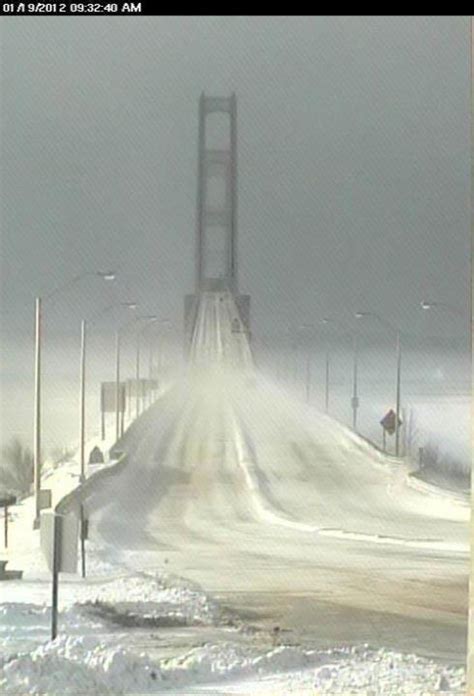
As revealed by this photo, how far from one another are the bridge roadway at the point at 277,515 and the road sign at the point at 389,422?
22 centimetres

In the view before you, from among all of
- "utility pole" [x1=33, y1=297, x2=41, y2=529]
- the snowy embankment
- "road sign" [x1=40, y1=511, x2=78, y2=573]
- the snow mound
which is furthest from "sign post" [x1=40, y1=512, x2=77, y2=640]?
"utility pole" [x1=33, y1=297, x2=41, y2=529]

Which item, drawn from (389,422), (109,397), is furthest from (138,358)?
(389,422)

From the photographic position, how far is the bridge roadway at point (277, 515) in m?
7.37

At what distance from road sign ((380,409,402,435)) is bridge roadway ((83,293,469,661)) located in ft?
0.71

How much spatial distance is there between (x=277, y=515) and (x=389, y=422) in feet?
3.03

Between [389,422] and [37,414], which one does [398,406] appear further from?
[37,414]

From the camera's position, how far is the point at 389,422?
820 cm

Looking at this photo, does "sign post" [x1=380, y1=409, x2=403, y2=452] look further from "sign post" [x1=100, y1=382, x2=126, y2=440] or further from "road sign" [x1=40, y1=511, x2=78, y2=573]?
"road sign" [x1=40, y1=511, x2=78, y2=573]

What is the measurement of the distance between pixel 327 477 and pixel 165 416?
3.69ft

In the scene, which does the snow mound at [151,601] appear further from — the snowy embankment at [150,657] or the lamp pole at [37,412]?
the lamp pole at [37,412]

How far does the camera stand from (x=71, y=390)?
27.1 ft

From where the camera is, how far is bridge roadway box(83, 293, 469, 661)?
737cm

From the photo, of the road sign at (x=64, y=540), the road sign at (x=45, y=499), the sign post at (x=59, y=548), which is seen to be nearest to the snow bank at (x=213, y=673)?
the sign post at (x=59, y=548)
